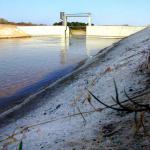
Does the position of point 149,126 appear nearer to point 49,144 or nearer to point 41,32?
point 49,144

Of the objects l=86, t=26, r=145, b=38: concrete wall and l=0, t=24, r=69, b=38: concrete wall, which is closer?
l=0, t=24, r=69, b=38: concrete wall

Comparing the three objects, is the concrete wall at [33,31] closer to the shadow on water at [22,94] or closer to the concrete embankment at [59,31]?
the concrete embankment at [59,31]

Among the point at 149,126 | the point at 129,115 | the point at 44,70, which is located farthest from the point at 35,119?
the point at 44,70

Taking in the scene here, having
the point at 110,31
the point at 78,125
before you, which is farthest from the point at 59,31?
the point at 78,125

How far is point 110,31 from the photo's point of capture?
60562 millimetres

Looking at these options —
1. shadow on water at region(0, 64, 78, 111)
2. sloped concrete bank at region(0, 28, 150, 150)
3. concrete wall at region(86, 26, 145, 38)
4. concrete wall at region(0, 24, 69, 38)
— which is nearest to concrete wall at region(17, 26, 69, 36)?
concrete wall at region(0, 24, 69, 38)

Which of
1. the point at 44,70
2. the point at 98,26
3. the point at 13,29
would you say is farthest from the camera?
the point at 98,26

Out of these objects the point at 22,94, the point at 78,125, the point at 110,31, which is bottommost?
the point at 110,31

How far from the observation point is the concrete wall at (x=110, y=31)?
58.1 m

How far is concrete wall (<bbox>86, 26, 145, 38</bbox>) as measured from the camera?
58094mm

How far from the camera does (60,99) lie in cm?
738

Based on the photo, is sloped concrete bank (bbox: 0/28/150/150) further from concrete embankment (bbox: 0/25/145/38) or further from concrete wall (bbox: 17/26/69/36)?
concrete wall (bbox: 17/26/69/36)

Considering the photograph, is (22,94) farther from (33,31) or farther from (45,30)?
(45,30)

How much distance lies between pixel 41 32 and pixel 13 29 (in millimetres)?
8789
